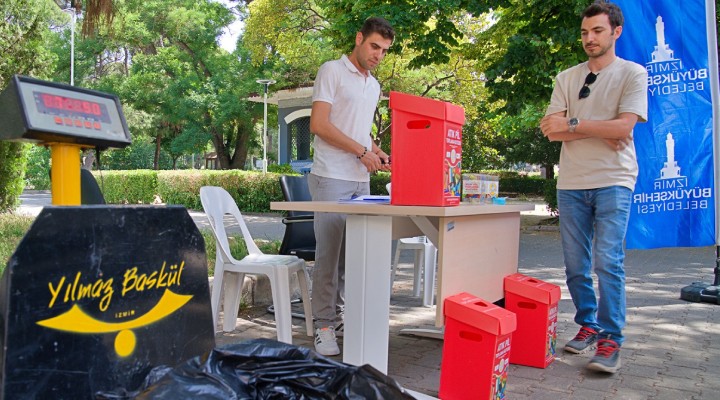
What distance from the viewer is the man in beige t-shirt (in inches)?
127

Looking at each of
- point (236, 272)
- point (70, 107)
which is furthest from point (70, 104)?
point (236, 272)

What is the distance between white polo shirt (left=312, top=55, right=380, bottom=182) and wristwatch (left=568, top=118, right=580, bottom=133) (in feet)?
3.89

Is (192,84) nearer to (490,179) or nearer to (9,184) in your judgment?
(9,184)

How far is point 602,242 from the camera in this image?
330 cm

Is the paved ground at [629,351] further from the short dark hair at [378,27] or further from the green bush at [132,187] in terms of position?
the green bush at [132,187]

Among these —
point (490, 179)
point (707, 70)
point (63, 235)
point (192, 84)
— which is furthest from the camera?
point (192, 84)

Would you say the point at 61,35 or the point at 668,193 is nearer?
the point at 668,193

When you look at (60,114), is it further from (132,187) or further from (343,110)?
(132,187)

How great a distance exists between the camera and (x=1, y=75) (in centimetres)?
916

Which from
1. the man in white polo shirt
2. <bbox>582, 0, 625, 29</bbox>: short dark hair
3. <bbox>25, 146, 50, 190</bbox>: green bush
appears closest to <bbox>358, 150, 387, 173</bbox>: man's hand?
the man in white polo shirt

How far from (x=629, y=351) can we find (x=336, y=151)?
2.22 m

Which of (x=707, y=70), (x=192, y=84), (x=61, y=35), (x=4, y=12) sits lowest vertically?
(x=707, y=70)

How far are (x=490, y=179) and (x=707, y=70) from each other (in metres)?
2.74

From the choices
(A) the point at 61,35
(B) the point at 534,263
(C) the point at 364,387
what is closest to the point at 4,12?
(B) the point at 534,263
